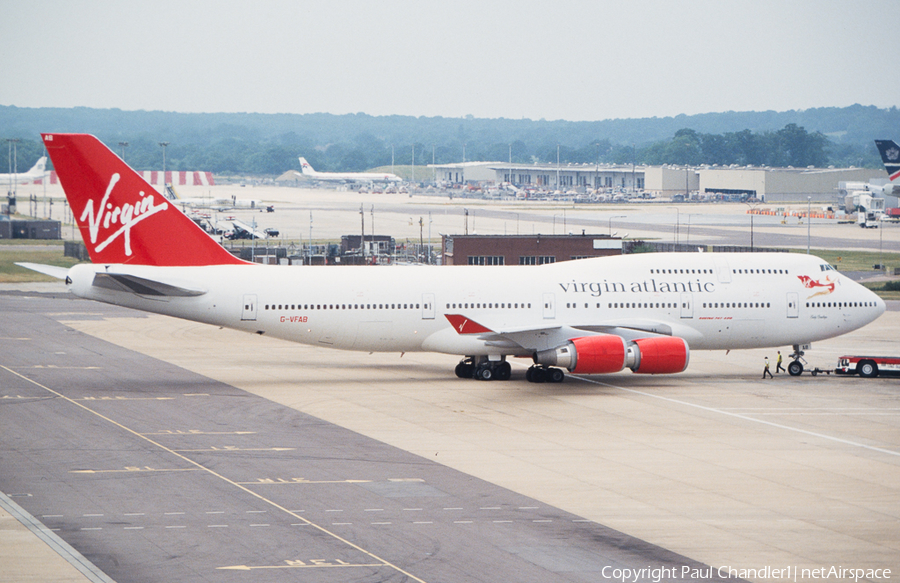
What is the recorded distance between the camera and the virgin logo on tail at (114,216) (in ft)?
140

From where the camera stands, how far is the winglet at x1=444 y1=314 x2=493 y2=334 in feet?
139

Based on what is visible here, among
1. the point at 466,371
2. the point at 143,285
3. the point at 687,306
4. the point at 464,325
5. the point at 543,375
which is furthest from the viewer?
the point at 466,371

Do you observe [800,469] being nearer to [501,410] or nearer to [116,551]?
[501,410]

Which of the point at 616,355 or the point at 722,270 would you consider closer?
the point at 616,355

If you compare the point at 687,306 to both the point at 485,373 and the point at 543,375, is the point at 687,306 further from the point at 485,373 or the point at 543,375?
the point at 485,373

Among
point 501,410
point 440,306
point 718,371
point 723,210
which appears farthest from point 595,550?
point 723,210

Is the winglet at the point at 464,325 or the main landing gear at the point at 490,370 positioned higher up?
the winglet at the point at 464,325

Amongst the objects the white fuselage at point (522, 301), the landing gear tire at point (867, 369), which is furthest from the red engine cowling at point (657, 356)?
the landing gear tire at point (867, 369)

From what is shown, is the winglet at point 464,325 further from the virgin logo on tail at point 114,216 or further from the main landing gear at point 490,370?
the virgin logo on tail at point 114,216

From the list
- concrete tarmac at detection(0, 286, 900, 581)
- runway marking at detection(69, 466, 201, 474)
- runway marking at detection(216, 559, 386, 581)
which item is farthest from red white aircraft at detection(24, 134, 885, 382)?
runway marking at detection(216, 559, 386, 581)

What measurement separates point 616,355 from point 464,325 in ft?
20.2

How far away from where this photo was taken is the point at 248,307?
43188 mm

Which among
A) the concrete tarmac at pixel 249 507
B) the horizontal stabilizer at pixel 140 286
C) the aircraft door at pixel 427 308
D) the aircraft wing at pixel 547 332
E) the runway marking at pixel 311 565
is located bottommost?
the runway marking at pixel 311 565

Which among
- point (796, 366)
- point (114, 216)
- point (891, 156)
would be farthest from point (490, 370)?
point (891, 156)
